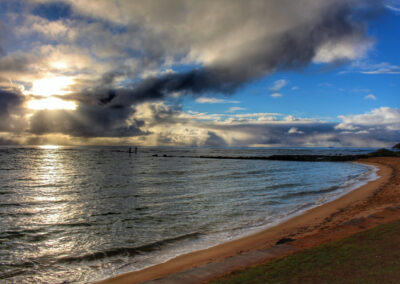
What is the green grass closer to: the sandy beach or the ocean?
the sandy beach

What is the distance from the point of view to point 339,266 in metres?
6.04

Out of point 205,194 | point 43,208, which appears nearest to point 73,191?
point 43,208

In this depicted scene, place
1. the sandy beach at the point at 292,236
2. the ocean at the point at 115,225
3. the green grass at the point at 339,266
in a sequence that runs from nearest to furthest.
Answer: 1. the green grass at the point at 339,266
2. the sandy beach at the point at 292,236
3. the ocean at the point at 115,225

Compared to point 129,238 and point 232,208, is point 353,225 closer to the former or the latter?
point 232,208

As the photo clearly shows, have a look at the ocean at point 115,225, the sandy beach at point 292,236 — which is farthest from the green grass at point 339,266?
the ocean at point 115,225

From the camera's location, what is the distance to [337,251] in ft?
23.4

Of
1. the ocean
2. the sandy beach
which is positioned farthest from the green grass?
the ocean

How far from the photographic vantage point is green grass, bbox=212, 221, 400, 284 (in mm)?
5402

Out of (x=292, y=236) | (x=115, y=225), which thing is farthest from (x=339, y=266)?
(x=115, y=225)

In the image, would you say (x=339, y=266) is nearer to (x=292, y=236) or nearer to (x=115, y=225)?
(x=292, y=236)

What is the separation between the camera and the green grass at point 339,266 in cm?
540

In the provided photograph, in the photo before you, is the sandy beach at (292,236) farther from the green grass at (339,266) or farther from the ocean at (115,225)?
the green grass at (339,266)

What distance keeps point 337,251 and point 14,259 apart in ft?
38.0

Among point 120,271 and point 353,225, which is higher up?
point 353,225
